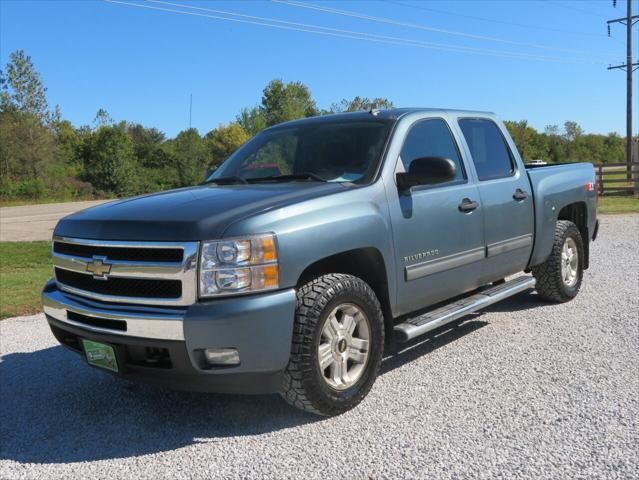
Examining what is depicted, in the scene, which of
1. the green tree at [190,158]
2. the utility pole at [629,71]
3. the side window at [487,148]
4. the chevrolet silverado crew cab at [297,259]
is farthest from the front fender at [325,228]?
the green tree at [190,158]

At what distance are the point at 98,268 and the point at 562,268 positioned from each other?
4744 mm

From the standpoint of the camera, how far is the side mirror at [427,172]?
3861mm

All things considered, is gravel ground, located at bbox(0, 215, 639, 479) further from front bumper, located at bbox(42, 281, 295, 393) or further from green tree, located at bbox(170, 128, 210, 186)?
green tree, located at bbox(170, 128, 210, 186)

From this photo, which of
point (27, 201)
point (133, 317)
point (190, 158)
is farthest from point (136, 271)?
point (190, 158)

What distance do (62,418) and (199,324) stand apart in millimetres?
1504

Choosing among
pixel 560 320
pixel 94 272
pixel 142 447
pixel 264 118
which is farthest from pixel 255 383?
pixel 264 118

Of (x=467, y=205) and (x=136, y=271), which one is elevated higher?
(x=467, y=205)

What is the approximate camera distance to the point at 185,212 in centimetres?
330

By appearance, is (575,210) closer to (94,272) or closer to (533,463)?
(533,463)

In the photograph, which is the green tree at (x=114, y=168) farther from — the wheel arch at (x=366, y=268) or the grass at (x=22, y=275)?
the wheel arch at (x=366, y=268)

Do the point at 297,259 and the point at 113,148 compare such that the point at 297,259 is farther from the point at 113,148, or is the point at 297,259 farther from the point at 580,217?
the point at 113,148

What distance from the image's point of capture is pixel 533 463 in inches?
113

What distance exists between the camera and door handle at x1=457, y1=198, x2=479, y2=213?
4434 mm

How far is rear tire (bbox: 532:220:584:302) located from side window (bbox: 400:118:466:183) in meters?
1.89
